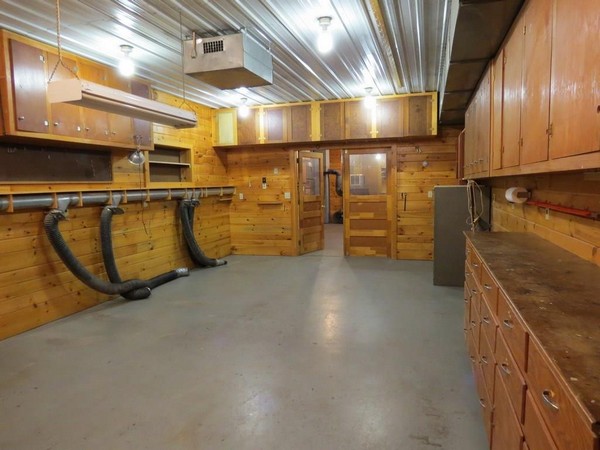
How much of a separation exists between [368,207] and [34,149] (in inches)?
189

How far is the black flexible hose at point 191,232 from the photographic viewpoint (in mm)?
5738

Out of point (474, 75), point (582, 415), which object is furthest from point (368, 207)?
point (582, 415)

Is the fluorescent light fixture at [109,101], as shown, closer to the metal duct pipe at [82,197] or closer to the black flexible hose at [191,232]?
the metal duct pipe at [82,197]

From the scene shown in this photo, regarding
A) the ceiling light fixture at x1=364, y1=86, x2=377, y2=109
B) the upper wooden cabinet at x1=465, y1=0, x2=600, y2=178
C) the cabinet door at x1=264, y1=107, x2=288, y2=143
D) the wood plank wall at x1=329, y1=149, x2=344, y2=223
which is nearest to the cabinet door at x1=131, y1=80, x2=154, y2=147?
the cabinet door at x1=264, y1=107, x2=288, y2=143

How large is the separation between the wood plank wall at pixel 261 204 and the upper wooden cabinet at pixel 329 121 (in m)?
0.47

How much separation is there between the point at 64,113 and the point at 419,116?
4.67 m

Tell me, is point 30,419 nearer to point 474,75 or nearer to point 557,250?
point 557,250

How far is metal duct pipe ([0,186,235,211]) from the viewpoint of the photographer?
344 cm

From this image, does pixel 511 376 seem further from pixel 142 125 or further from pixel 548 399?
pixel 142 125

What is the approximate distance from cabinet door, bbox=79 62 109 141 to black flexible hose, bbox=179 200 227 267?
1.70 metres

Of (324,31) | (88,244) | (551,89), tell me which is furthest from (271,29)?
(88,244)

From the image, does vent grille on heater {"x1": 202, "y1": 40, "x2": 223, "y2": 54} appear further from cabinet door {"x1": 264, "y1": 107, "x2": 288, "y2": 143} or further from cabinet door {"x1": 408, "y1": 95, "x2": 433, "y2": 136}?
cabinet door {"x1": 408, "y1": 95, "x2": 433, "y2": 136}

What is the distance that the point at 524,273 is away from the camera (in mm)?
1768

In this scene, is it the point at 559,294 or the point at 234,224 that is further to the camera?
the point at 234,224
